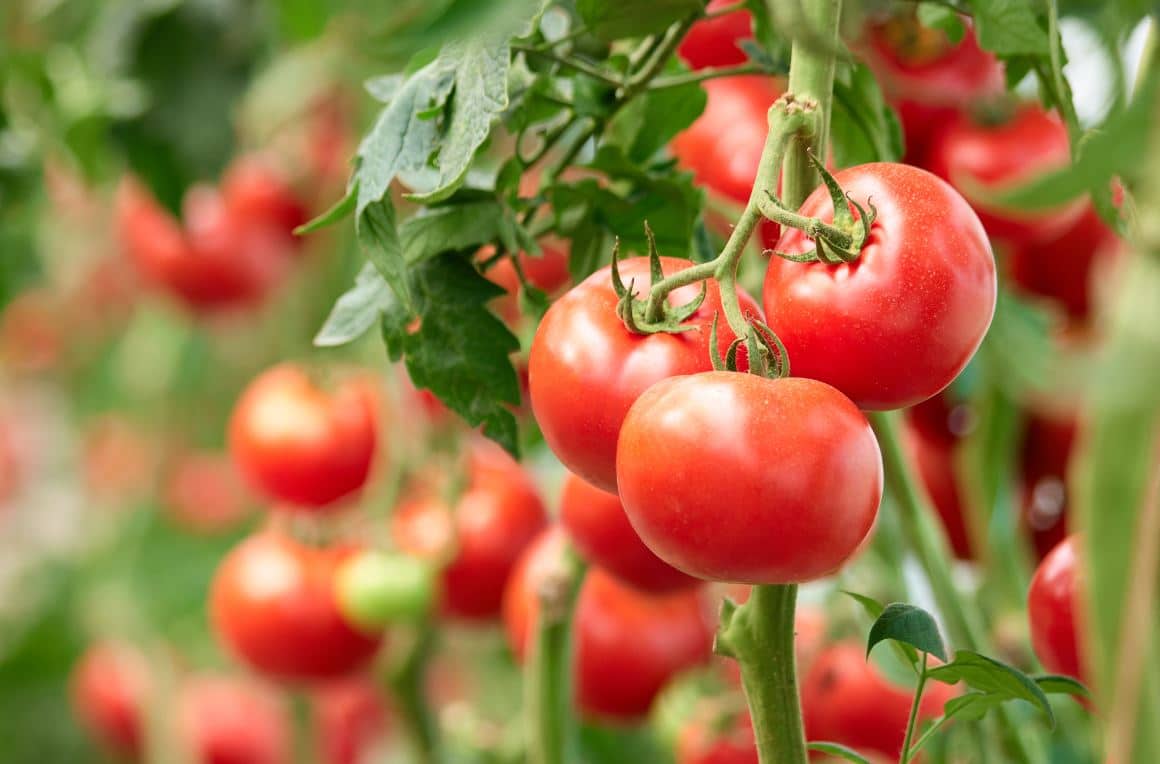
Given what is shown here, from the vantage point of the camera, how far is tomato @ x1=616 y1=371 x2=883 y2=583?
36 centimetres

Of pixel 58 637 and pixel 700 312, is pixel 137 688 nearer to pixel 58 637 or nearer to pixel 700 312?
pixel 58 637

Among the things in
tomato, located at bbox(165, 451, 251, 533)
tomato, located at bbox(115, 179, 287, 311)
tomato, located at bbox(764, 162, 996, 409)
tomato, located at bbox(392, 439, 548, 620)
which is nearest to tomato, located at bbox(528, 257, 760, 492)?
tomato, located at bbox(764, 162, 996, 409)

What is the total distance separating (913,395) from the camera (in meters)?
0.39

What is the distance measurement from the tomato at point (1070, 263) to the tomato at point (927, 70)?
3.5 inches

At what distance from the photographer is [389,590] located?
0.93 meters

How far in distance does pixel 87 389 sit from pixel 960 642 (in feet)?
4.99

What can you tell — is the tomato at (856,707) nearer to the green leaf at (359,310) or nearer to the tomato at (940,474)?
the tomato at (940,474)

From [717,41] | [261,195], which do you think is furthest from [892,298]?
[261,195]

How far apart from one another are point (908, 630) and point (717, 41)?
1.02ft

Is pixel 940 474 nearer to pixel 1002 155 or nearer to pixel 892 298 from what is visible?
pixel 1002 155

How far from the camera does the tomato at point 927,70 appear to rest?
0.75 metres

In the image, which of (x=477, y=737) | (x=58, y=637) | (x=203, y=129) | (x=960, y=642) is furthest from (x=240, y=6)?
(x=58, y=637)

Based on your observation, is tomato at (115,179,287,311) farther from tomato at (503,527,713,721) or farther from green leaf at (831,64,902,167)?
green leaf at (831,64,902,167)

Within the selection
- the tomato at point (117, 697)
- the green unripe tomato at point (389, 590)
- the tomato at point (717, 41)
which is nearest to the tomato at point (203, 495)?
the tomato at point (117, 697)
